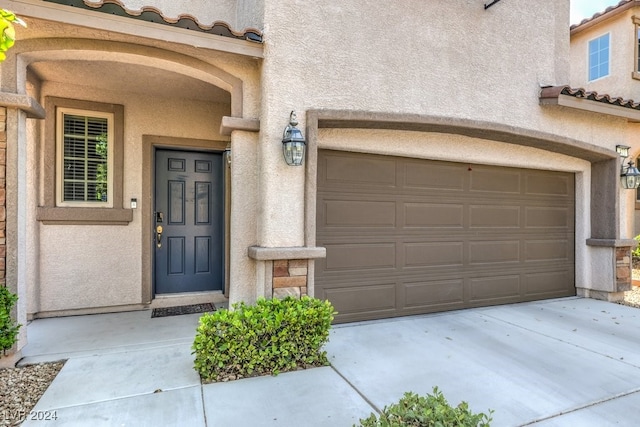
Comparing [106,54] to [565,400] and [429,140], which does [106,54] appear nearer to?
[429,140]

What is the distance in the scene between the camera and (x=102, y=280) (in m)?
5.47

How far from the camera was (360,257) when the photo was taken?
5.21 m

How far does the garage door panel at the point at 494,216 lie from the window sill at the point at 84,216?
5735 millimetres

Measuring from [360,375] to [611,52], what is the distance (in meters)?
10.5

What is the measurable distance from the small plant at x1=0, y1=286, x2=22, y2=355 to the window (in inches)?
493

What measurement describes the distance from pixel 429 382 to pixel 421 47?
14.4ft

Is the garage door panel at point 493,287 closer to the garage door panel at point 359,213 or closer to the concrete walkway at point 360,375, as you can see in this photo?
the concrete walkway at point 360,375

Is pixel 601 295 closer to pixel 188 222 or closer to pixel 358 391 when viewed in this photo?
pixel 358 391

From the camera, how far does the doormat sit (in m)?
5.46

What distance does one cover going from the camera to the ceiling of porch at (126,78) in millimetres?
4559

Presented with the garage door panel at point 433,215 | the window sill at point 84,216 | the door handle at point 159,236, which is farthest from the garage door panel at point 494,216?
the window sill at point 84,216

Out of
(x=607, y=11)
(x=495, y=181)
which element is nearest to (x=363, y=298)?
(x=495, y=181)

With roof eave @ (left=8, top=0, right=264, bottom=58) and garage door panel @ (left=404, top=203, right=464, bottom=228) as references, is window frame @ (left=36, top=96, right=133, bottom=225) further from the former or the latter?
garage door panel @ (left=404, top=203, right=464, bottom=228)
